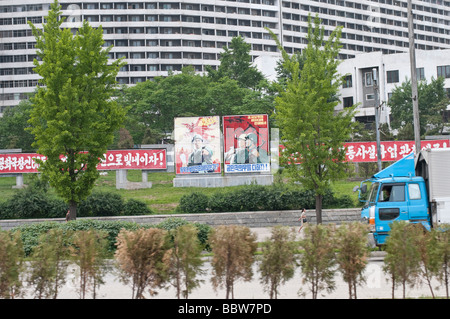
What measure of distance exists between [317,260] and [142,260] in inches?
118

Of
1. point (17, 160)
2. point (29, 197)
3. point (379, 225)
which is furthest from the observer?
point (17, 160)

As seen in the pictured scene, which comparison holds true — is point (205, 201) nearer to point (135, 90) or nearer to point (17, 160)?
point (17, 160)

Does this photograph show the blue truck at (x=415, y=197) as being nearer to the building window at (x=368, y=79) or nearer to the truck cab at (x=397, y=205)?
the truck cab at (x=397, y=205)

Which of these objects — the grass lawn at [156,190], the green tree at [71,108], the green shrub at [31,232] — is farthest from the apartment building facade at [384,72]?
the green shrub at [31,232]

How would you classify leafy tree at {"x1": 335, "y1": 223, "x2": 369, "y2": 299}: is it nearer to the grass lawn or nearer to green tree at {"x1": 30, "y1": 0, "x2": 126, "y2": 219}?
green tree at {"x1": 30, "y1": 0, "x2": 126, "y2": 219}

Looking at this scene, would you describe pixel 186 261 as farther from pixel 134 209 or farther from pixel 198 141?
pixel 198 141

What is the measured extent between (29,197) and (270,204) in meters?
11.7

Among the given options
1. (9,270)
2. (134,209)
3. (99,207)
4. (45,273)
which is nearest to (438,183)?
(45,273)

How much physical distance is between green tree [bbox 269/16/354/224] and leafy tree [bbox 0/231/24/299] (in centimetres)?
1217

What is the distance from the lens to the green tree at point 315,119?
61.1ft

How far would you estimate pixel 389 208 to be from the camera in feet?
49.1

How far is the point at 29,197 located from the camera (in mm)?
23281

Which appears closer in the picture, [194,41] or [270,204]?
[270,204]
